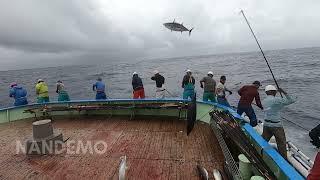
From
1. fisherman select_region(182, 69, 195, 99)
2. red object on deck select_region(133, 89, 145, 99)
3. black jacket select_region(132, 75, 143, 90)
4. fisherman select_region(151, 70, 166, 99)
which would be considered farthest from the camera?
red object on deck select_region(133, 89, 145, 99)

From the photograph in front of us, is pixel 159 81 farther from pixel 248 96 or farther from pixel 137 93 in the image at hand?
pixel 248 96

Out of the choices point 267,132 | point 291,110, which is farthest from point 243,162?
point 291,110

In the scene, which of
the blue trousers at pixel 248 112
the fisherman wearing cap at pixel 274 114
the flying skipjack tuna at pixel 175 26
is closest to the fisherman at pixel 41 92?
the flying skipjack tuna at pixel 175 26

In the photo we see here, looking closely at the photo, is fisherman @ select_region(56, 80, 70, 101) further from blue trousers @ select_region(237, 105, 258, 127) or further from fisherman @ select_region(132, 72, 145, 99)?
blue trousers @ select_region(237, 105, 258, 127)

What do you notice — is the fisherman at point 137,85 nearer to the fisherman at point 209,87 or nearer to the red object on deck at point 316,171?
the fisherman at point 209,87

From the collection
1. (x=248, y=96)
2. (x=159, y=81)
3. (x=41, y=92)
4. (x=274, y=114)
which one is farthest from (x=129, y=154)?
(x=41, y=92)

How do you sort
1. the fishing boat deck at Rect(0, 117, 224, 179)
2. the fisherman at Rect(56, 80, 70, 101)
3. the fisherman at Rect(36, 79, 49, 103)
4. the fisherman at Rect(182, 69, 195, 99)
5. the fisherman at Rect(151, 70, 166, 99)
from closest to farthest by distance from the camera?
the fishing boat deck at Rect(0, 117, 224, 179) → the fisherman at Rect(182, 69, 195, 99) → the fisherman at Rect(151, 70, 166, 99) → the fisherman at Rect(36, 79, 49, 103) → the fisherman at Rect(56, 80, 70, 101)

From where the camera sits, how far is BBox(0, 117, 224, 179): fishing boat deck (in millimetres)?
6340

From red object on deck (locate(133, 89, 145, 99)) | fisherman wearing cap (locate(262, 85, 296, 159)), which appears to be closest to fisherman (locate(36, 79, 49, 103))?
red object on deck (locate(133, 89, 145, 99))

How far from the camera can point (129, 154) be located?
7344mm

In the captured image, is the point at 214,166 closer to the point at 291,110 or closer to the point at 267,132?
the point at 267,132

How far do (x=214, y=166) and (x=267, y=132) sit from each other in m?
1.65

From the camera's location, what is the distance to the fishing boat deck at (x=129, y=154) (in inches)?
250

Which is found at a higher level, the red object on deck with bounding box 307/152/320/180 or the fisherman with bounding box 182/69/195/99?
the fisherman with bounding box 182/69/195/99
